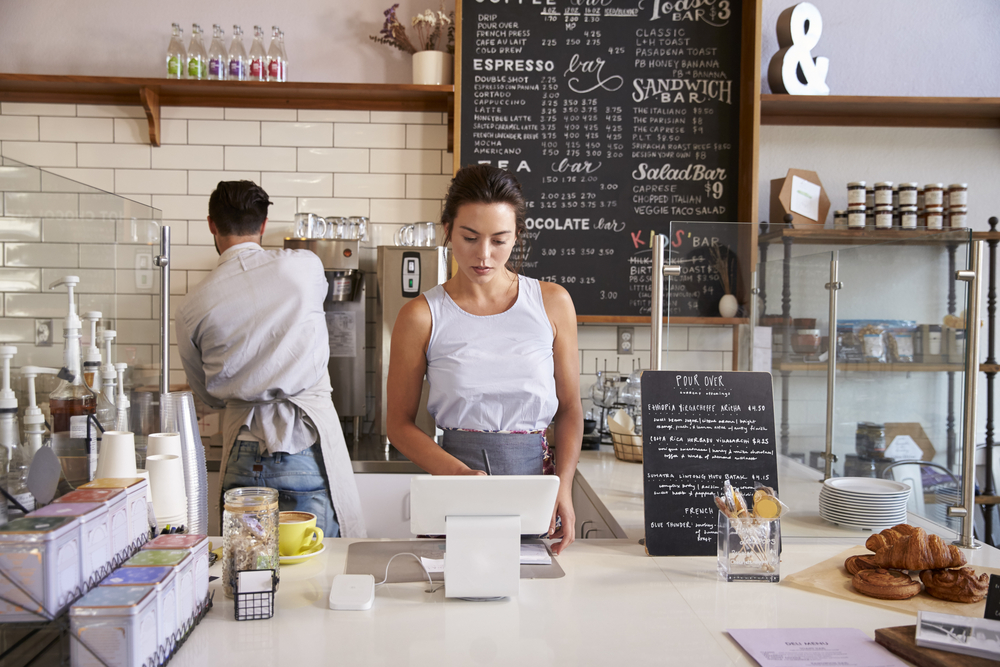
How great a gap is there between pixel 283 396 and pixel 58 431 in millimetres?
796

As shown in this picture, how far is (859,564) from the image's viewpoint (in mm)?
1353

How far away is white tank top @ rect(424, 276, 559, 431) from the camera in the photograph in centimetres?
169

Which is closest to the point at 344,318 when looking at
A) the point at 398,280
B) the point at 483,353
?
the point at 398,280

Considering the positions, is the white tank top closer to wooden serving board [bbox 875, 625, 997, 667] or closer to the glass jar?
the glass jar

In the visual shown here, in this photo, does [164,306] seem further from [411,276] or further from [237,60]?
[237,60]

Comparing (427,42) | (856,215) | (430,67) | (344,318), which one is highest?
(427,42)

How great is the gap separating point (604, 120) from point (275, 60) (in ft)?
4.64

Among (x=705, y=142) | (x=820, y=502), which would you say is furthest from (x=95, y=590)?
(x=705, y=142)

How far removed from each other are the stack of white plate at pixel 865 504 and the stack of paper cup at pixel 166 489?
1.34 meters

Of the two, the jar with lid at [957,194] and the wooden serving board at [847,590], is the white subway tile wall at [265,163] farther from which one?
the wooden serving board at [847,590]

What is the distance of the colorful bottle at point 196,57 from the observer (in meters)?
3.09

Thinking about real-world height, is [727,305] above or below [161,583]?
above

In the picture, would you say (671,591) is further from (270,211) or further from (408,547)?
(270,211)

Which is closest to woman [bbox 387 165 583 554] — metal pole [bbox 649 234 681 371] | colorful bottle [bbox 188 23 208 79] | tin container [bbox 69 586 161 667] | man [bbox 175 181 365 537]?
metal pole [bbox 649 234 681 371]
